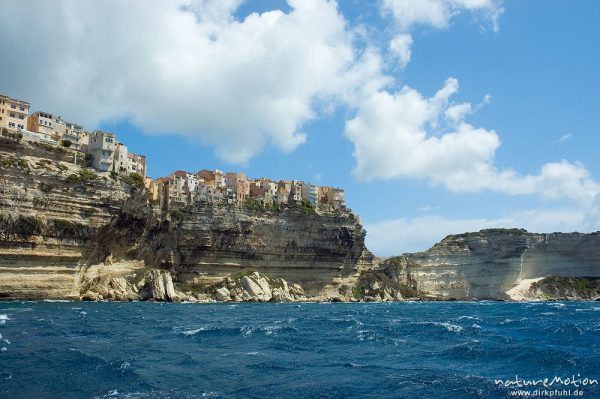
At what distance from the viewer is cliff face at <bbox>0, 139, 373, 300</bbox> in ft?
226

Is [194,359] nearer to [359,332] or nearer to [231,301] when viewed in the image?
[359,332]

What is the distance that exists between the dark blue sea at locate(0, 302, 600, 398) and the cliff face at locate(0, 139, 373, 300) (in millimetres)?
31626

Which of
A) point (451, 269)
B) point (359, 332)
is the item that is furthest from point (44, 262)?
point (451, 269)

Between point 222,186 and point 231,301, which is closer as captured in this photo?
point 231,301

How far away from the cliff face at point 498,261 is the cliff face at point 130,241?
28673mm

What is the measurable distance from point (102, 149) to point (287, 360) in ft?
212

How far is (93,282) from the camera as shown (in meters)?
77.1

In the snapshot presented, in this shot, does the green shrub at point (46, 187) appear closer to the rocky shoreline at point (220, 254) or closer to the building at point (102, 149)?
the rocky shoreline at point (220, 254)

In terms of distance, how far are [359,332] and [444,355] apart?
34.8ft

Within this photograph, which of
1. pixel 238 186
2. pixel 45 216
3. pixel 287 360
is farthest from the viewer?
pixel 238 186

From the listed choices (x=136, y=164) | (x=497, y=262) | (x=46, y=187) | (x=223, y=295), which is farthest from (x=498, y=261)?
(x=46, y=187)

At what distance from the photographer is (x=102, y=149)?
A: 3209 inches

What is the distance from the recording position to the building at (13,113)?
75.9 metres

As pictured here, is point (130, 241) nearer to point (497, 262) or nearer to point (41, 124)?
point (41, 124)
